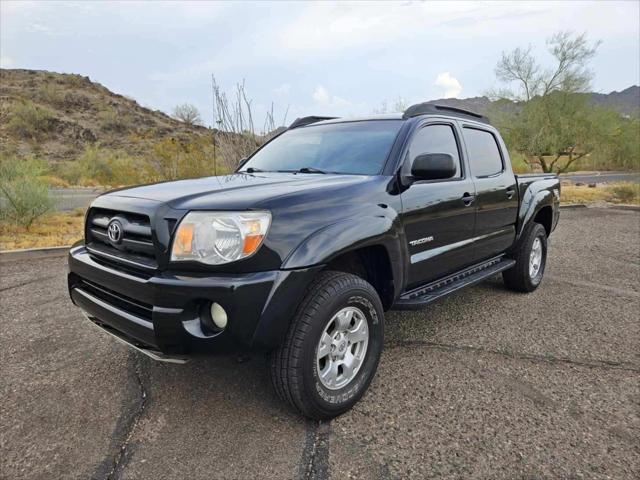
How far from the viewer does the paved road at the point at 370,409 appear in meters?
2.08

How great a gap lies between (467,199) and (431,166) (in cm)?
86

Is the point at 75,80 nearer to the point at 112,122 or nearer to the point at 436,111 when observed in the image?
the point at 112,122

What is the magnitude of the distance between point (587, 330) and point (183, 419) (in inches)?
132

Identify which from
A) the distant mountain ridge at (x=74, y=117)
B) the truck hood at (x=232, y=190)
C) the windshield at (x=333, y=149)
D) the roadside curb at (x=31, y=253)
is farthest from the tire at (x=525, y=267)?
the distant mountain ridge at (x=74, y=117)

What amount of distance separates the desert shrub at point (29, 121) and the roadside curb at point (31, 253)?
138 feet

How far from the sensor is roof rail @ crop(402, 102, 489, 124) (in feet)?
11.1

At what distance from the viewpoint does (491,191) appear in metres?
3.92

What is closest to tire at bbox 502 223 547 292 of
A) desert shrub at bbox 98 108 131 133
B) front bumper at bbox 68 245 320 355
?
front bumper at bbox 68 245 320 355

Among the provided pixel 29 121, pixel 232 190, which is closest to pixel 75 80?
pixel 29 121

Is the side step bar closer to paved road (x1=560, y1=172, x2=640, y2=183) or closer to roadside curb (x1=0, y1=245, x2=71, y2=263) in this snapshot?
roadside curb (x1=0, y1=245, x2=71, y2=263)

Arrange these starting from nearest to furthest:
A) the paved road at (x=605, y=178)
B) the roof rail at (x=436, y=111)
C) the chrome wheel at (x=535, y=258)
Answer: the roof rail at (x=436, y=111) → the chrome wheel at (x=535, y=258) → the paved road at (x=605, y=178)

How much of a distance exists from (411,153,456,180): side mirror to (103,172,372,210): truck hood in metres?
0.35

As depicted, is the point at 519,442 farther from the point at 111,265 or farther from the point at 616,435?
the point at 111,265

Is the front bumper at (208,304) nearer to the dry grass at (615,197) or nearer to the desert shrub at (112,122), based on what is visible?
the dry grass at (615,197)
